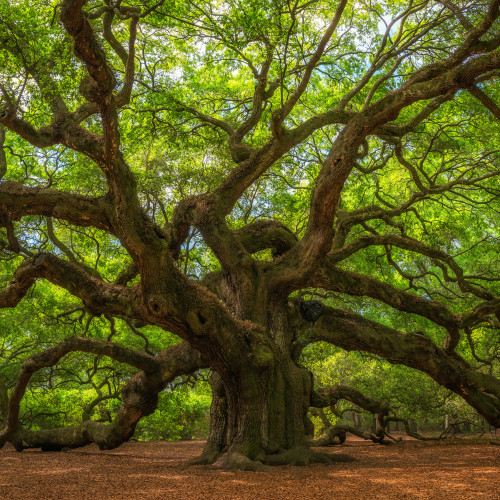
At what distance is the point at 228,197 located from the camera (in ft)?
26.7

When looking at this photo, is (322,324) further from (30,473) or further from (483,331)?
(483,331)

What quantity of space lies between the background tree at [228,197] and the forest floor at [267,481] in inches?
31.4

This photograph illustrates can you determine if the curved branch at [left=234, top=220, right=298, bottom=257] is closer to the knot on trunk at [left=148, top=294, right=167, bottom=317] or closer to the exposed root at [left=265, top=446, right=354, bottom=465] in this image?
the knot on trunk at [left=148, top=294, right=167, bottom=317]

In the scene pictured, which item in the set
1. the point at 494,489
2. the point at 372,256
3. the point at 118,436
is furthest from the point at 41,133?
the point at 372,256

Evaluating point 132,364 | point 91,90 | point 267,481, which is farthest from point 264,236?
point 267,481

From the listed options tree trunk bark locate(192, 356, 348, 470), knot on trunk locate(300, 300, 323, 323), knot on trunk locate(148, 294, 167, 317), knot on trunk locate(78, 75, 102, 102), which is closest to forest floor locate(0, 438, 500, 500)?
tree trunk bark locate(192, 356, 348, 470)

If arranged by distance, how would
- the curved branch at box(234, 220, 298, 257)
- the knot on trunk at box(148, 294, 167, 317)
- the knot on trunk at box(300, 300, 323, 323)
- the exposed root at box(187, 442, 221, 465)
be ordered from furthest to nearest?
the curved branch at box(234, 220, 298, 257) → the knot on trunk at box(300, 300, 323, 323) → the exposed root at box(187, 442, 221, 465) → the knot on trunk at box(148, 294, 167, 317)

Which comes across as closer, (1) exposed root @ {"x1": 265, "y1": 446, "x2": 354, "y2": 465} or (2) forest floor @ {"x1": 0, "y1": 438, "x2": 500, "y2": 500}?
(2) forest floor @ {"x1": 0, "y1": 438, "x2": 500, "y2": 500}

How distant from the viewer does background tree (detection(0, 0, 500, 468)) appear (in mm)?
6270

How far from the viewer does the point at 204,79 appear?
1316 centimetres

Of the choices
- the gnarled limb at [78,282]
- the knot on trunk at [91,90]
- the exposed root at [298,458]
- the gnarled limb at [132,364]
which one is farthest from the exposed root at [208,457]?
the knot on trunk at [91,90]

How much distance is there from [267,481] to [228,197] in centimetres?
459

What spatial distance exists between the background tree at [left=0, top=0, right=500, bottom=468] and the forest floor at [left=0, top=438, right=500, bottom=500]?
0.80m

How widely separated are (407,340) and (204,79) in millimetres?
8872
